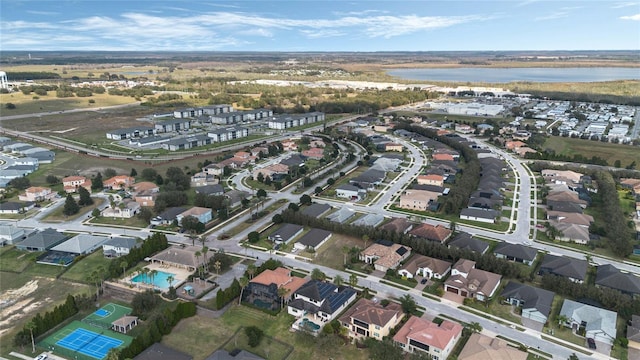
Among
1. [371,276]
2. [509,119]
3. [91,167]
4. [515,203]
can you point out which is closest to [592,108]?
[509,119]

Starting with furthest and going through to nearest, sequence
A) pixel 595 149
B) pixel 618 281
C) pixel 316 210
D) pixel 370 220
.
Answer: pixel 595 149 → pixel 316 210 → pixel 370 220 → pixel 618 281

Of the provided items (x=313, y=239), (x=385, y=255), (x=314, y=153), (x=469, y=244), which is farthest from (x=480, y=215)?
(x=314, y=153)

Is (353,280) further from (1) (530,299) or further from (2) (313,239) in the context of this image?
(1) (530,299)

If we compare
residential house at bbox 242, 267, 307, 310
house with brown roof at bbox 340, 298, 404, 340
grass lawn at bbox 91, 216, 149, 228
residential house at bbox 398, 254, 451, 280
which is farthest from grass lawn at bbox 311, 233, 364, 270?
grass lawn at bbox 91, 216, 149, 228

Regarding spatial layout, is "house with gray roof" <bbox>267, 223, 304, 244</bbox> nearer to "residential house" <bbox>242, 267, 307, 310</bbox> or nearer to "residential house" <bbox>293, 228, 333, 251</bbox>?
"residential house" <bbox>293, 228, 333, 251</bbox>

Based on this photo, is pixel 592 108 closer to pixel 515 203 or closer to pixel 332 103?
pixel 332 103

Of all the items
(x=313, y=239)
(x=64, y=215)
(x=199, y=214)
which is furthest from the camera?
(x=64, y=215)
